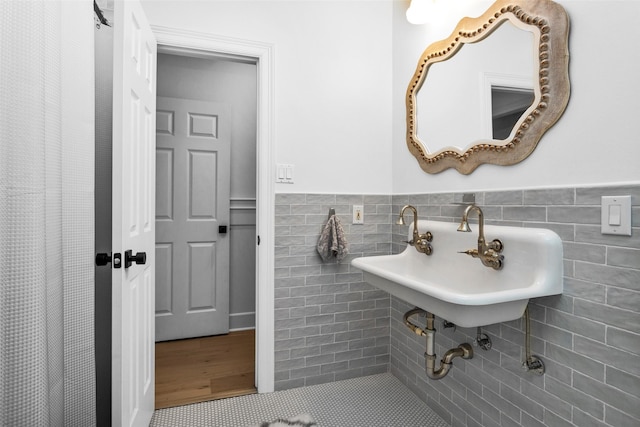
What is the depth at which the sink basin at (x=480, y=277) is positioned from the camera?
1.10m

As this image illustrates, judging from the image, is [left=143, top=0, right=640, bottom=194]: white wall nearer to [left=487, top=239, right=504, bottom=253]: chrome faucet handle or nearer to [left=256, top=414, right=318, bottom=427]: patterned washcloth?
[left=487, top=239, right=504, bottom=253]: chrome faucet handle

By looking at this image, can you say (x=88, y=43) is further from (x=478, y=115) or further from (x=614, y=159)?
(x=614, y=159)

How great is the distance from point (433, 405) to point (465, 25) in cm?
194

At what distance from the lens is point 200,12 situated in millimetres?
1848

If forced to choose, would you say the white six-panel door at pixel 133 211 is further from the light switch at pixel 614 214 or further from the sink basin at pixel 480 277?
the light switch at pixel 614 214

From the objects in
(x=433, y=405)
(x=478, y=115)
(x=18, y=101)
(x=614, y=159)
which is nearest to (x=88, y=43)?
(x=18, y=101)

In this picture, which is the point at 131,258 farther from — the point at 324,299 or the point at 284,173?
the point at 324,299

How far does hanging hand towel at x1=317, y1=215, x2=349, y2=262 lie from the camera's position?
2.01 meters

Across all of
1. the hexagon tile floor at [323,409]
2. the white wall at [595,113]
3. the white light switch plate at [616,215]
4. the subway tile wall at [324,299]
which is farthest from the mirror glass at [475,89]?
the hexagon tile floor at [323,409]

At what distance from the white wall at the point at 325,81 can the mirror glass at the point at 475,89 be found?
361 millimetres

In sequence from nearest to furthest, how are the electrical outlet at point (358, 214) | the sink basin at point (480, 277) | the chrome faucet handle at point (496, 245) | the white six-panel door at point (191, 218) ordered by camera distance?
the sink basin at point (480, 277)
the chrome faucet handle at point (496, 245)
the electrical outlet at point (358, 214)
the white six-panel door at point (191, 218)

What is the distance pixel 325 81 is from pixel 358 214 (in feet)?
2.77

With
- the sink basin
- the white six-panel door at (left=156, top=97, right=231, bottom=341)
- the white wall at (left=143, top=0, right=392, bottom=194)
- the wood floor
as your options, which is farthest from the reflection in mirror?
the white six-panel door at (left=156, top=97, right=231, bottom=341)

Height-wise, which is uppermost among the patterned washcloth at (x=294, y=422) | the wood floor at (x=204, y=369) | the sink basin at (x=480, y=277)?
the sink basin at (x=480, y=277)
